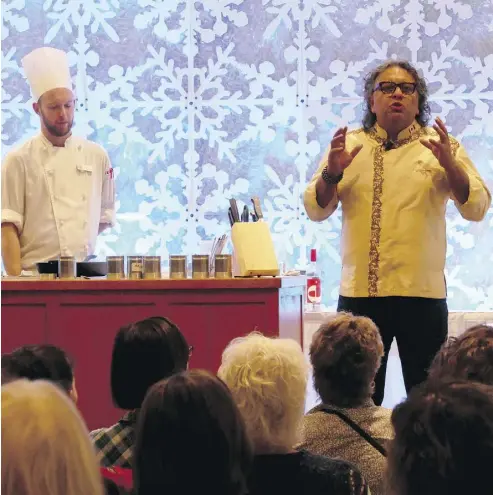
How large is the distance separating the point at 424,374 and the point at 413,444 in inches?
80.1

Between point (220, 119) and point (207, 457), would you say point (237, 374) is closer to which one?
point (207, 457)

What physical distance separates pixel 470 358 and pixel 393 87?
149cm

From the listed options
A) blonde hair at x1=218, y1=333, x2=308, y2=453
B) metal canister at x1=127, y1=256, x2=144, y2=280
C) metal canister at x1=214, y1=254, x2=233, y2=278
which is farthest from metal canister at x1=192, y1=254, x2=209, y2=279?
blonde hair at x1=218, y1=333, x2=308, y2=453

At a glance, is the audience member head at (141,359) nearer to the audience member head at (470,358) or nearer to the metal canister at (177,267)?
the audience member head at (470,358)

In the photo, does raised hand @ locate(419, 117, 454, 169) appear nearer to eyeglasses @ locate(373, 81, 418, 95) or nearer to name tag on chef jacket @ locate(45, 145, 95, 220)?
eyeglasses @ locate(373, 81, 418, 95)

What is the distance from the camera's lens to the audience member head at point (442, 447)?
106 cm

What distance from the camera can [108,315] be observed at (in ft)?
10.8

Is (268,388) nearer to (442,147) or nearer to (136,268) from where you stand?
(442,147)

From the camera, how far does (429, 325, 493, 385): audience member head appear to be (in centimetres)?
189

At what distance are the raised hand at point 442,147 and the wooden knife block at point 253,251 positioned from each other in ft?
2.19

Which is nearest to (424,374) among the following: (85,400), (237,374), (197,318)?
(197,318)

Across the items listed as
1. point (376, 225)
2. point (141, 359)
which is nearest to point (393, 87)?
point (376, 225)

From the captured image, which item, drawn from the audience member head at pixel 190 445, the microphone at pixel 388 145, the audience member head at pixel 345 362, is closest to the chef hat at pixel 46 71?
the microphone at pixel 388 145

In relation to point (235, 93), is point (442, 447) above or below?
below
